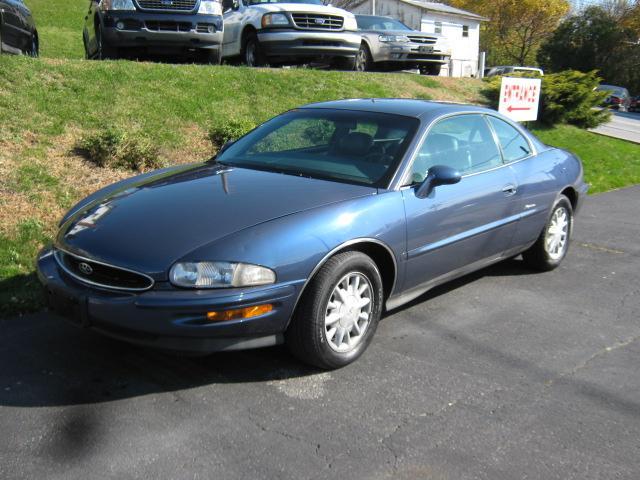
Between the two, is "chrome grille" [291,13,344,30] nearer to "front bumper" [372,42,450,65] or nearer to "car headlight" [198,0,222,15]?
"car headlight" [198,0,222,15]

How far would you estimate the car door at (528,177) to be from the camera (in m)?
5.46

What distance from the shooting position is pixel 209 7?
34.1 ft

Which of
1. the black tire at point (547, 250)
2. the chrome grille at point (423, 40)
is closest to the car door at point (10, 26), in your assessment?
the black tire at point (547, 250)

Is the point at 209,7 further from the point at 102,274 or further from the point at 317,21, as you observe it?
the point at 102,274

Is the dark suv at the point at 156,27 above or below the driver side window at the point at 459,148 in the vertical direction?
above

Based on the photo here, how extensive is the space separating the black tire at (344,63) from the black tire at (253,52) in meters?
1.72

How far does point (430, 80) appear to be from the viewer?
47.5 ft

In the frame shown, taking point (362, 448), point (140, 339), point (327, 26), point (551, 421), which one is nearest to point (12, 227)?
point (140, 339)

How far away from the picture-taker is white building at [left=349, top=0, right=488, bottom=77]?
148ft

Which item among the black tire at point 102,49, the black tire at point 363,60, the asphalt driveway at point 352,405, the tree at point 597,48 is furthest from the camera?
the tree at point 597,48

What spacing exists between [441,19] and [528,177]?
43583mm

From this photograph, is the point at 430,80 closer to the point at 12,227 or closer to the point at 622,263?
the point at 622,263

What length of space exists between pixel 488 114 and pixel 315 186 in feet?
6.70

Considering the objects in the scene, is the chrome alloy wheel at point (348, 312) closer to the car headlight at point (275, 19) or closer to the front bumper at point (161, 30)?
the front bumper at point (161, 30)
